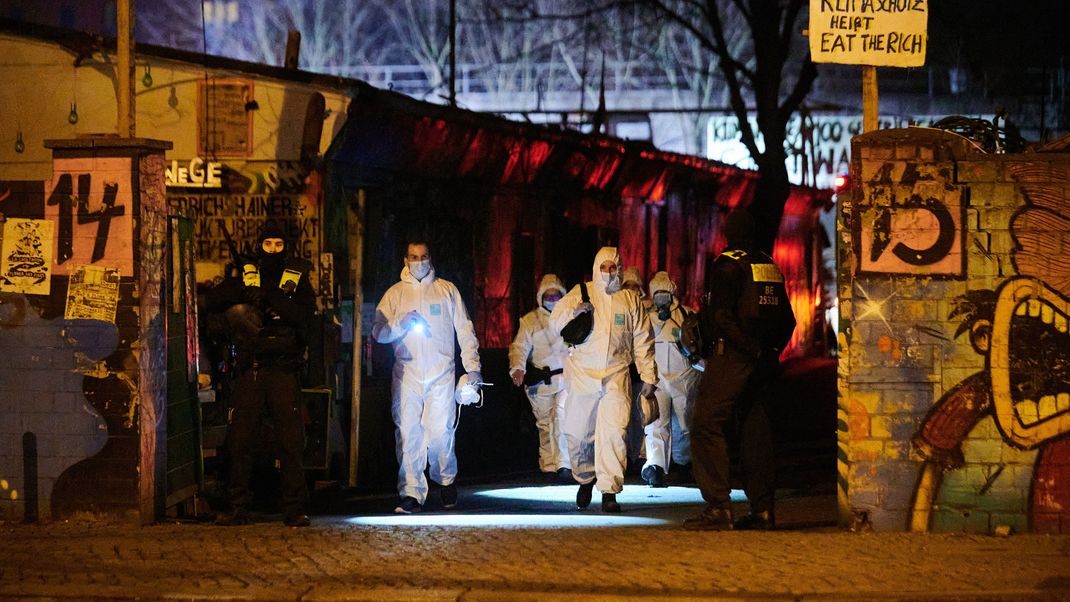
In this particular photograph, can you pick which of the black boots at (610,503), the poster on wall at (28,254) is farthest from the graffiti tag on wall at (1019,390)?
the poster on wall at (28,254)

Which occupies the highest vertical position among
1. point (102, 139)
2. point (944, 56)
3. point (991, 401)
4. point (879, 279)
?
point (944, 56)

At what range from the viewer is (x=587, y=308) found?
10195mm

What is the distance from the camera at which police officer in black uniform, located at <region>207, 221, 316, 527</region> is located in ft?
28.5

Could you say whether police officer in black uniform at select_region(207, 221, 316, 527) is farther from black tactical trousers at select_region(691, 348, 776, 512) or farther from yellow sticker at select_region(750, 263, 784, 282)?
yellow sticker at select_region(750, 263, 784, 282)

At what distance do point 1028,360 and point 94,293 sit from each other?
5.84 meters

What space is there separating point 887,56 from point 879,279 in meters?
1.41

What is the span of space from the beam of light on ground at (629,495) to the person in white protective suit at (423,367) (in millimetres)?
1125

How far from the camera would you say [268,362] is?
28.7 feet

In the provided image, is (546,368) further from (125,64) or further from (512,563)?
(512,563)

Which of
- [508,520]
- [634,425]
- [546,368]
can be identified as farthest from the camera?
[546,368]

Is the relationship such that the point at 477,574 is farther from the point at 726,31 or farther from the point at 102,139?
the point at 726,31

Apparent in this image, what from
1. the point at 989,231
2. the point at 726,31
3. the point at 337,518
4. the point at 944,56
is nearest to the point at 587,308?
the point at 337,518

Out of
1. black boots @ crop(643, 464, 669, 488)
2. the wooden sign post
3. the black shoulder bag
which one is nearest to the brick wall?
the black shoulder bag

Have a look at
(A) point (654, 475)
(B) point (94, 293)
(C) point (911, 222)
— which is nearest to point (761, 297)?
(C) point (911, 222)
